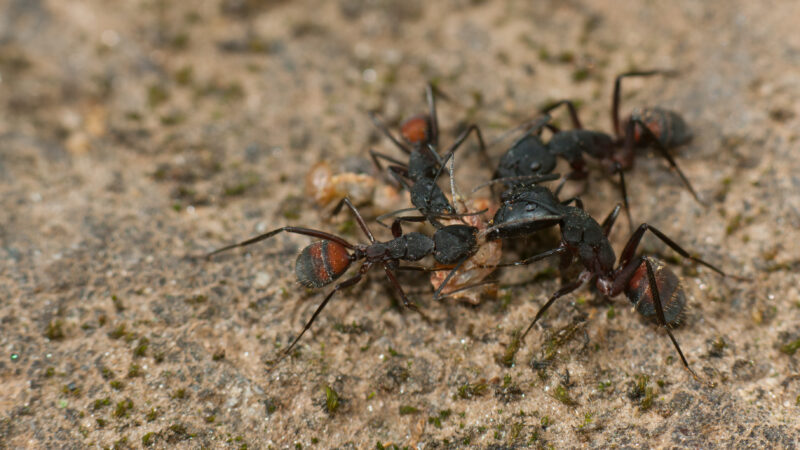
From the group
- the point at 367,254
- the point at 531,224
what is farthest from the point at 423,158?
the point at 531,224

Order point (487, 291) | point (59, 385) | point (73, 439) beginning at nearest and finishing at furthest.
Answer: point (73, 439), point (59, 385), point (487, 291)

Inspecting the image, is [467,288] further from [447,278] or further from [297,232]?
[297,232]

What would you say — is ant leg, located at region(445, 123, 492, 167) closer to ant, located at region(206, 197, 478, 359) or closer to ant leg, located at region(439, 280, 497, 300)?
ant, located at region(206, 197, 478, 359)

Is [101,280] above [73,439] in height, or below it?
above

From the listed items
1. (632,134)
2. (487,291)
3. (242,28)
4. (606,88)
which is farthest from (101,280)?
(606,88)

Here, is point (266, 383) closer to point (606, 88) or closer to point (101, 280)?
point (101, 280)

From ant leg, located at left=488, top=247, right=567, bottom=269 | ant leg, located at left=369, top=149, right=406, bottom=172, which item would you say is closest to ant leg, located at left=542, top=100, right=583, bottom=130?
ant leg, located at left=369, top=149, right=406, bottom=172

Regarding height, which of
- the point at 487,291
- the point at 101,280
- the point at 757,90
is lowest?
the point at 101,280
